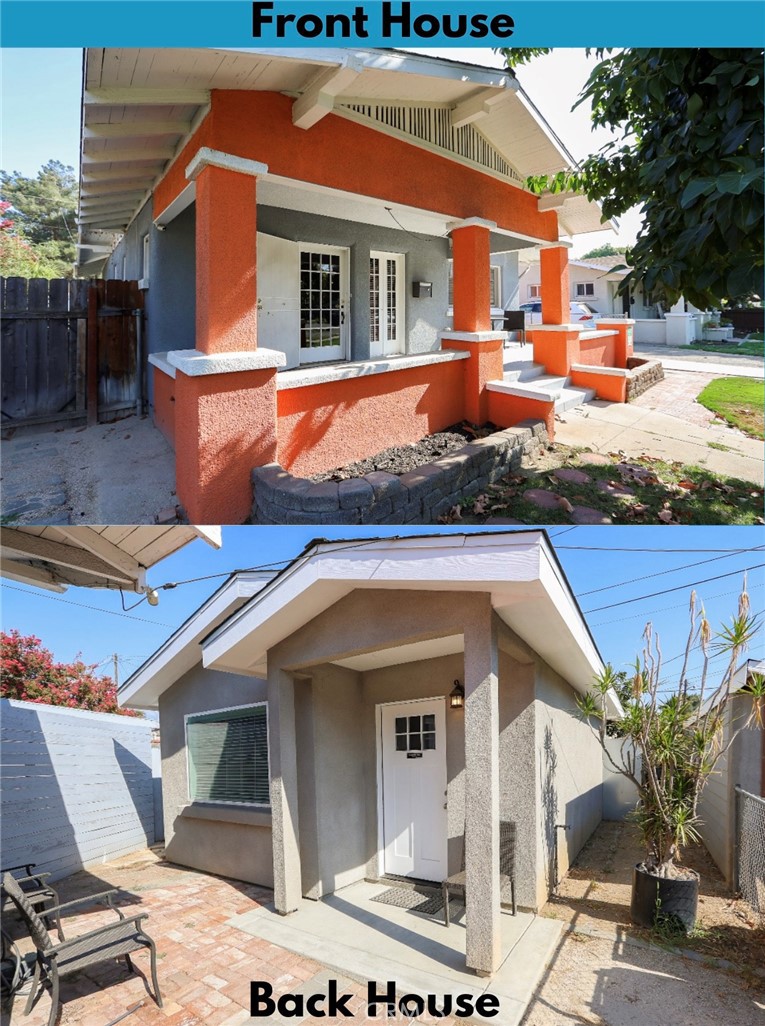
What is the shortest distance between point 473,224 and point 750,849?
5.95 m

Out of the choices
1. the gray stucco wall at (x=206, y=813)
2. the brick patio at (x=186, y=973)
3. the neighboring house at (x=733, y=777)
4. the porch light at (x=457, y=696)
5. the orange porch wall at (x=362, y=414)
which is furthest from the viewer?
the gray stucco wall at (x=206, y=813)

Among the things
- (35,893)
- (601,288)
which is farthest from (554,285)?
(35,893)

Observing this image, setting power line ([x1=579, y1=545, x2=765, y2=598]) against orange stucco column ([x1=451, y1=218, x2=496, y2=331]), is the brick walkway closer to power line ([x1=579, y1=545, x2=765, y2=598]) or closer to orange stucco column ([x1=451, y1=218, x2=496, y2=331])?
power line ([x1=579, y1=545, x2=765, y2=598])

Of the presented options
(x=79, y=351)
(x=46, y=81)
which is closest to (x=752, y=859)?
(x=46, y=81)

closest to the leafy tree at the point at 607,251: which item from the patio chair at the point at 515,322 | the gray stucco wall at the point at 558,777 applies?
the gray stucco wall at the point at 558,777

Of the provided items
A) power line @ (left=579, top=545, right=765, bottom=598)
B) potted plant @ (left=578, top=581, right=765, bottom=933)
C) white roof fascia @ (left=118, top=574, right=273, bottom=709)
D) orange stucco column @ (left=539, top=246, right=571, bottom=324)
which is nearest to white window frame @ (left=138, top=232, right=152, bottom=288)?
white roof fascia @ (left=118, top=574, right=273, bottom=709)

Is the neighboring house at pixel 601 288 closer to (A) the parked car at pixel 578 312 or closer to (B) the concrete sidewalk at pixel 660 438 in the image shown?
(A) the parked car at pixel 578 312

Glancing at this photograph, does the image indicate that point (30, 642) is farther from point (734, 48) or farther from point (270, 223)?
point (734, 48)

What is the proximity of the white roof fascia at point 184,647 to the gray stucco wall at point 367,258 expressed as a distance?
3069 millimetres

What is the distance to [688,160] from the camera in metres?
3.09

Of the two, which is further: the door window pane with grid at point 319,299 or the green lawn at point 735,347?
the door window pane with grid at point 319,299

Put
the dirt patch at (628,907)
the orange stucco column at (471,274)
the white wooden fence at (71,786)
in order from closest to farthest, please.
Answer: the dirt patch at (628,907) < the white wooden fence at (71,786) < the orange stucco column at (471,274)

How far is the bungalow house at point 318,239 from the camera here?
4043 millimetres

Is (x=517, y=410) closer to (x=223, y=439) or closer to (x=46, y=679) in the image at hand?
(x=223, y=439)
